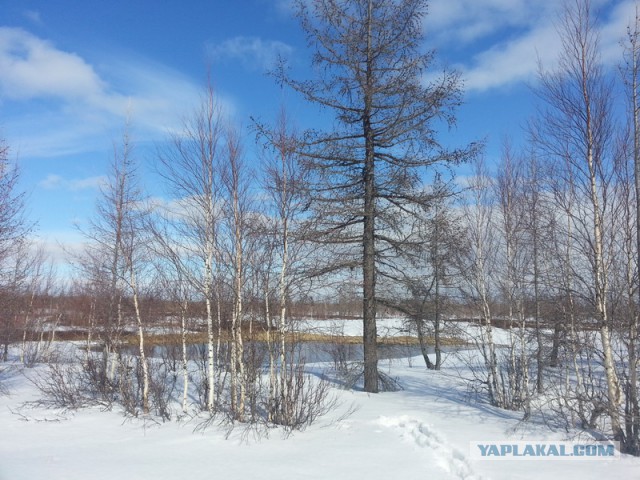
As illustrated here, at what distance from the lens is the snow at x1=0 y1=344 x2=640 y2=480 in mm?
5461

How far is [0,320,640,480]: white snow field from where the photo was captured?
545 cm

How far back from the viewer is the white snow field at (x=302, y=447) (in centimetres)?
545

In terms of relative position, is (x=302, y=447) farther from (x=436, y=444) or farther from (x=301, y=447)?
(x=436, y=444)

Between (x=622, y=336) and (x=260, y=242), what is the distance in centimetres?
659

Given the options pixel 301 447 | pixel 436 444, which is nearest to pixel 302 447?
pixel 301 447

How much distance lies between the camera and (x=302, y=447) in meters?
6.60

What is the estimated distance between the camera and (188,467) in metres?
5.76

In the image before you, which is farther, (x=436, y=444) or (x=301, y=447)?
(x=301, y=447)

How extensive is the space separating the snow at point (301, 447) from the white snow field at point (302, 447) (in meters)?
0.02

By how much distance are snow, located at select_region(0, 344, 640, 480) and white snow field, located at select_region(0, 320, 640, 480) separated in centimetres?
2

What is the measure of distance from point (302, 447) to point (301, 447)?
0.02 m

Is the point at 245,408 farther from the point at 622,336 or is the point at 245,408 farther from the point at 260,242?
the point at 622,336

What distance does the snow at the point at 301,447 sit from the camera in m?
5.46

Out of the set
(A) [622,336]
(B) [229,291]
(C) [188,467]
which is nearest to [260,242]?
(B) [229,291]
